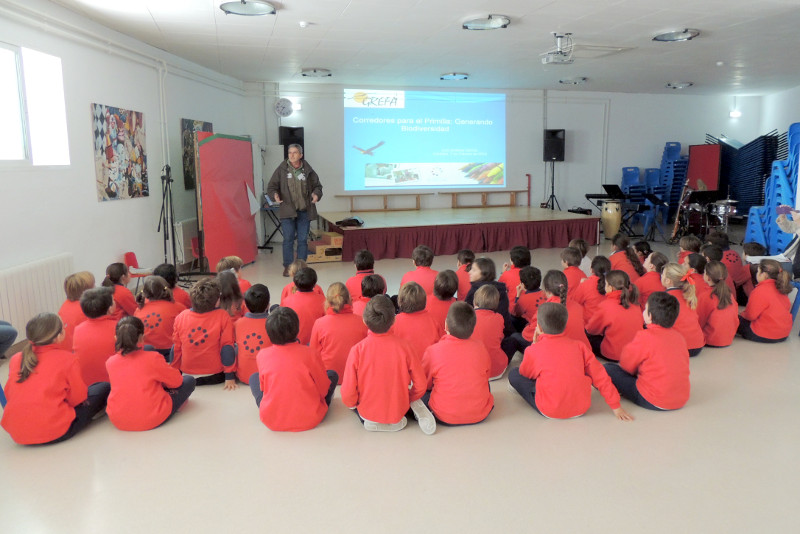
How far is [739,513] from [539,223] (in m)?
6.93

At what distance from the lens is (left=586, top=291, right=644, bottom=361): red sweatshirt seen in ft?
12.5

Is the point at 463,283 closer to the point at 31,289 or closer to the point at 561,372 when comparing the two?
the point at 561,372

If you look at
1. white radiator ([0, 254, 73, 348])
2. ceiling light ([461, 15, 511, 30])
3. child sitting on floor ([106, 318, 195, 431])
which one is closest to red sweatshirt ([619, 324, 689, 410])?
child sitting on floor ([106, 318, 195, 431])

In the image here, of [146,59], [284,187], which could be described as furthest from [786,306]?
[146,59]

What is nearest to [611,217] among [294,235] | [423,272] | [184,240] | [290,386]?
[294,235]

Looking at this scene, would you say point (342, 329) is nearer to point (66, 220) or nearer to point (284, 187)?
point (66, 220)

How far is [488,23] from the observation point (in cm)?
556

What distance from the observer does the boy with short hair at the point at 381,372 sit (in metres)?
2.80

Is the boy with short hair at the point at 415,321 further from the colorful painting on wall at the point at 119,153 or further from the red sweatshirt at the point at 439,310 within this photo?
the colorful painting on wall at the point at 119,153

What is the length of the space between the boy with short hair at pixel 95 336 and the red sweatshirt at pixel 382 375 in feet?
4.64

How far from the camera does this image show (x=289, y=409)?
2891mm

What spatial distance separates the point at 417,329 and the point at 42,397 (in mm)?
1894

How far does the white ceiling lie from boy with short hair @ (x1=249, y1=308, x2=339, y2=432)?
3233 mm

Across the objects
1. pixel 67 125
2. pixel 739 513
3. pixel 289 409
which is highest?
pixel 67 125
